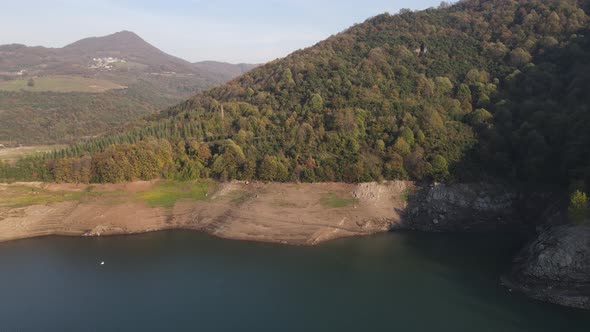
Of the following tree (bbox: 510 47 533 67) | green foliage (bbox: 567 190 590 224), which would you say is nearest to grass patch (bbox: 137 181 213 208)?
green foliage (bbox: 567 190 590 224)

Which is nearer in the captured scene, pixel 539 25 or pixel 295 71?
pixel 539 25

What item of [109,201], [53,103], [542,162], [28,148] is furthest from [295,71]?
[53,103]

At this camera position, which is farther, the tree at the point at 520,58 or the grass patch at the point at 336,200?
the tree at the point at 520,58

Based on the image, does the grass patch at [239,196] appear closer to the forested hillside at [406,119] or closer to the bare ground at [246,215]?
the bare ground at [246,215]

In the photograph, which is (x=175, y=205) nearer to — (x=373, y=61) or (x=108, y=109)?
(x=373, y=61)

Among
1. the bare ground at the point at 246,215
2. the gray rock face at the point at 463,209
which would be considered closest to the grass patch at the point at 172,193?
the bare ground at the point at 246,215

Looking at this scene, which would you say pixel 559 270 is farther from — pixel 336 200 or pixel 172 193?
pixel 172 193
